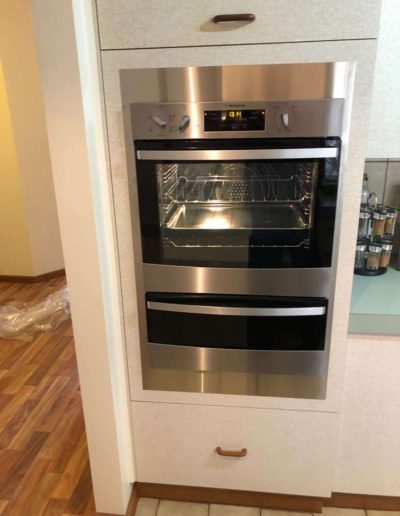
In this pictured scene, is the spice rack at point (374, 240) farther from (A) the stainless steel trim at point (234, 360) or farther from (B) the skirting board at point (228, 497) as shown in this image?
(B) the skirting board at point (228, 497)

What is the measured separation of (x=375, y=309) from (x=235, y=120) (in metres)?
0.77

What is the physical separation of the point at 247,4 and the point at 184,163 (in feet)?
1.47

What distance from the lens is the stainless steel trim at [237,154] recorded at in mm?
1204

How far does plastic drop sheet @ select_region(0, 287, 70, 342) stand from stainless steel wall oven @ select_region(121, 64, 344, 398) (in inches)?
72.0

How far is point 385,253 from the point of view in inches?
68.7

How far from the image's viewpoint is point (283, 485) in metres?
1.66

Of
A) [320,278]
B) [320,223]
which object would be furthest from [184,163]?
[320,278]

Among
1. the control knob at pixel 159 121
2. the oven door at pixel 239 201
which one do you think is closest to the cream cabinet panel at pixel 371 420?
the oven door at pixel 239 201

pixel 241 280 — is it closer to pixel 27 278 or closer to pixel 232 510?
pixel 232 510

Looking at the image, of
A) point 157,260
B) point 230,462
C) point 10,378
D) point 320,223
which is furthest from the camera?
point 10,378

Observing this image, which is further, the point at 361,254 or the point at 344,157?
the point at 361,254

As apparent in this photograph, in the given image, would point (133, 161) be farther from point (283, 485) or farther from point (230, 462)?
point (283, 485)

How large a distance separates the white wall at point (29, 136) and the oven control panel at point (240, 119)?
2620mm

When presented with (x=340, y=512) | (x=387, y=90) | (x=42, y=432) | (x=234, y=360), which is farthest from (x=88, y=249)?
(x=340, y=512)
